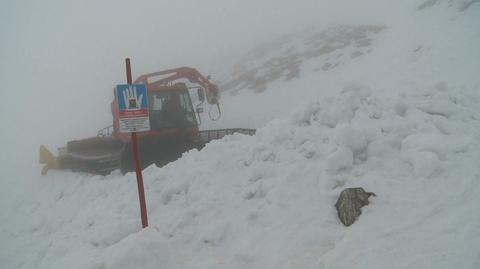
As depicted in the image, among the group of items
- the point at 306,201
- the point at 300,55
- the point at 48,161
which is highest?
the point at 300,55

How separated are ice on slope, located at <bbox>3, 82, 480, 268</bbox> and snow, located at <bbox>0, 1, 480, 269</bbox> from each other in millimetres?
18

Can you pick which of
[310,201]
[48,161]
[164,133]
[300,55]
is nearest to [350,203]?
[310,201]

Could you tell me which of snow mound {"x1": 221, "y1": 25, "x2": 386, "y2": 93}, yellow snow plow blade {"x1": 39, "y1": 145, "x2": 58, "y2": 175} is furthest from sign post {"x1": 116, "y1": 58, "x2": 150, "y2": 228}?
snow mound {"x1": 221, "y1": 25, "x2": 386, "y2": 93}

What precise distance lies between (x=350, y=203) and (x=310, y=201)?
2.06 feet

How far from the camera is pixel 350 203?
15.6ft

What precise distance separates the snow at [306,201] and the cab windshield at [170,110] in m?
3.00

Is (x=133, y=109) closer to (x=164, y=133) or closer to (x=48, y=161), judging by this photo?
(x=164, y=133)

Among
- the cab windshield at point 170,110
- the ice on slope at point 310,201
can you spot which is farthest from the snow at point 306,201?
the cab windshield at point 170,110

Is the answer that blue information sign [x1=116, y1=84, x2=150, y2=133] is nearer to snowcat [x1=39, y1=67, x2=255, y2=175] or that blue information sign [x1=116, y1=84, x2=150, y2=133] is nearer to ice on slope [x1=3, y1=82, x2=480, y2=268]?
ice on slope [x1=3, y1=82, x2=480, y2=268]

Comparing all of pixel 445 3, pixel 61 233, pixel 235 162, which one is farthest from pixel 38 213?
pixel 445 3

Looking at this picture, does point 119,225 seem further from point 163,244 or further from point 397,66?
point 397,66

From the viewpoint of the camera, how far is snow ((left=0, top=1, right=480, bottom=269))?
415 cm

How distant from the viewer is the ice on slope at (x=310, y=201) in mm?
4117

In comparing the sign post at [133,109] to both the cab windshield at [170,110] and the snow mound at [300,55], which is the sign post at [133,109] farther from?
the snow mound at [300,55]
